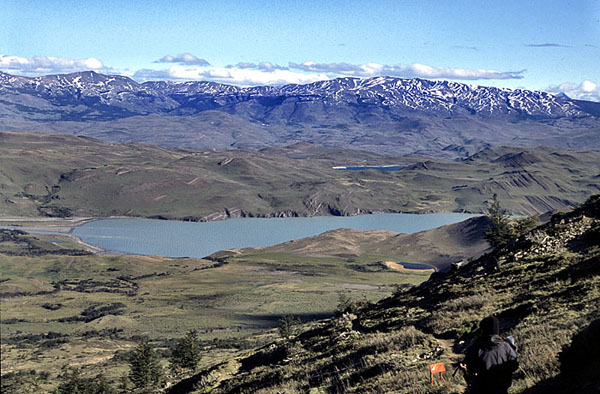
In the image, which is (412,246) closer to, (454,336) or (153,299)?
(153,299)

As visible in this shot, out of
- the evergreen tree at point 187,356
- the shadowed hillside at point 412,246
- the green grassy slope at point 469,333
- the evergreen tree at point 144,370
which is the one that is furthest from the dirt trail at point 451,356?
the shadowed hillside at point 412,246

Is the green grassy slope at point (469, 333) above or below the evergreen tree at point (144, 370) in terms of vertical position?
above

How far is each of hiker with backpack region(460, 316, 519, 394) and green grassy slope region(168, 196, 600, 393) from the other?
108 centimetres

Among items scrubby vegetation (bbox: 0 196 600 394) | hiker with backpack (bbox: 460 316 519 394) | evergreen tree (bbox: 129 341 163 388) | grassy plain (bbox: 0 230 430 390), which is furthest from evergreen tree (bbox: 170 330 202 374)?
hiker with backpack (bbox: 460 316 519 394)

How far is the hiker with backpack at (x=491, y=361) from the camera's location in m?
9.38

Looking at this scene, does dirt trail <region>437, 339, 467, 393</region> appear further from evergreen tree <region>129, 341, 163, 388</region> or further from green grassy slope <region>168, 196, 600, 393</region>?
evergreen tree <region>129, 341, 163, 388</region>

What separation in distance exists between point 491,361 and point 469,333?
961 centimetres

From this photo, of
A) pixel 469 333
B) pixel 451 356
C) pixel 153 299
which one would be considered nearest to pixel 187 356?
pixel 469 333

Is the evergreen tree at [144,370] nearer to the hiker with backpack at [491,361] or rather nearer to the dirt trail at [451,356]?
the dirt trail at [451,356]

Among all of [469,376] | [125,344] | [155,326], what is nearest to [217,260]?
[155,326]

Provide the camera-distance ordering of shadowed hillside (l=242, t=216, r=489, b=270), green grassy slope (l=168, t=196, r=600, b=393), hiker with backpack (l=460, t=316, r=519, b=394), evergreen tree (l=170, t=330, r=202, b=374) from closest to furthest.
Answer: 1. hiker with backpack (l=460, t=316, r=519, b=394)
2. green grassy slope (l=168, t=196, r=600, b=393)
3. evergreen tree (l=170, t=330, r=202, b=374)
4. shadowed hillside (l=242, t=216, r=489, b=270)

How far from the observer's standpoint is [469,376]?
9.90 m

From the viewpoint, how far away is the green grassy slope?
11.8 meters

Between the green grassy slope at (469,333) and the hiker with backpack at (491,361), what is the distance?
108 cm
